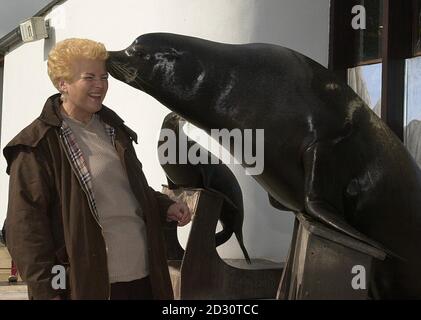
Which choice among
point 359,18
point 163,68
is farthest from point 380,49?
point 163,68

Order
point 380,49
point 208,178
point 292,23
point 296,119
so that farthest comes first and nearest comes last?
point 292,23 < point 380,49 < point 208,178 < point 296,119

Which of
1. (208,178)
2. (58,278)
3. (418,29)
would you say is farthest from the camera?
(418,29)

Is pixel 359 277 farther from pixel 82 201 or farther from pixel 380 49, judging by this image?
pixel 380 49

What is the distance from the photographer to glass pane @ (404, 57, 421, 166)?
461 centimetres

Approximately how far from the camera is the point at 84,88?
2436 mm

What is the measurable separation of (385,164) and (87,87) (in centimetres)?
120

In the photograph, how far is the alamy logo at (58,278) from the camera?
2.25m

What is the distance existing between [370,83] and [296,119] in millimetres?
2306

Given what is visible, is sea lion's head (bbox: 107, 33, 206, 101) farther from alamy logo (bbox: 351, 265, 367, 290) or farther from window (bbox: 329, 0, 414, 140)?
window (bbox: 329, 0, 414, 140)

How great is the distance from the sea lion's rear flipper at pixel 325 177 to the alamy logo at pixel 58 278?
2.95 ft

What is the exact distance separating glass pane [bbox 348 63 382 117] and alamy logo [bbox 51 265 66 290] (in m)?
3.07

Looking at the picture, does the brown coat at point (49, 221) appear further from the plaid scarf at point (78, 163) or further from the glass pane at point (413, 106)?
the glass pane at point (413, 106)

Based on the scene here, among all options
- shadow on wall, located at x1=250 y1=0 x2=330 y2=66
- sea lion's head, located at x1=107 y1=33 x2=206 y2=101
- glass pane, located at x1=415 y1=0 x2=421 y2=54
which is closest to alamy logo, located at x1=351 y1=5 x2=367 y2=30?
shadow on wall, located at x1=250 y1=0 x2=330 y2=66

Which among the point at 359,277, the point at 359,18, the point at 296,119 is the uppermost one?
the point at 359,18
